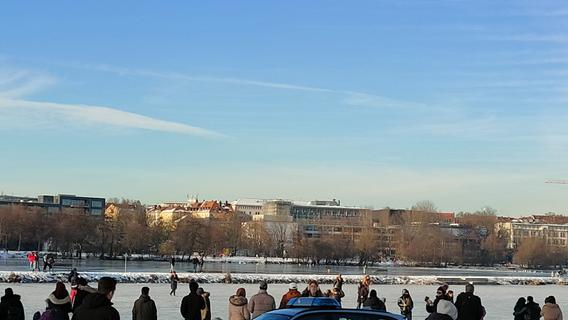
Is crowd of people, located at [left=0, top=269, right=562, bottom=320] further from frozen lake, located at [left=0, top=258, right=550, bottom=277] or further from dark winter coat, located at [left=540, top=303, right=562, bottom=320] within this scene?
frozen lake, located at [left=0, top=258, right=550, bottom=277]

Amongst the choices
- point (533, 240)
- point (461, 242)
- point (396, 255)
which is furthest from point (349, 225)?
point (533, 240)

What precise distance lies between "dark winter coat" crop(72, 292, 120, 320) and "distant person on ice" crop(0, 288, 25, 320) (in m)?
6.30

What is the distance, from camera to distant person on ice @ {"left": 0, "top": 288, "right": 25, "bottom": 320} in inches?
591

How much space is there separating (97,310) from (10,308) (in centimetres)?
672

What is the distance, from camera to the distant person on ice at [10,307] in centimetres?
1500

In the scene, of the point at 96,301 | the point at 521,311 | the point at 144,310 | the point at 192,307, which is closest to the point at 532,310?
the point at 521,311

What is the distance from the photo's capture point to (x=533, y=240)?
7466 inches

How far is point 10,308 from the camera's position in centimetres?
1520

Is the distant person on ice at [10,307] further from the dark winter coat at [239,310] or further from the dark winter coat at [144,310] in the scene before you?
the dark winter coat at [239,310]

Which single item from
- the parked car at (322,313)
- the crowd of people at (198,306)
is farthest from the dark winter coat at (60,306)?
the parked car at (322,313)

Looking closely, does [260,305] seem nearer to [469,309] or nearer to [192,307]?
[192,307]

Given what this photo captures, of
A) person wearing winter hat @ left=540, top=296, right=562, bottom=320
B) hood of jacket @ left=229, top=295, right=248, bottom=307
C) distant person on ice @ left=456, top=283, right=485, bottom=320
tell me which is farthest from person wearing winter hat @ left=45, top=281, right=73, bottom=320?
person wearing winter hat @ left=540, top=296, right=562, bottom=320

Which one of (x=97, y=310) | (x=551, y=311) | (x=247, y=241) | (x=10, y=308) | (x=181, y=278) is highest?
(x=247, y=241)

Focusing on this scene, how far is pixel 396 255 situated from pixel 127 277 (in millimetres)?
127960
